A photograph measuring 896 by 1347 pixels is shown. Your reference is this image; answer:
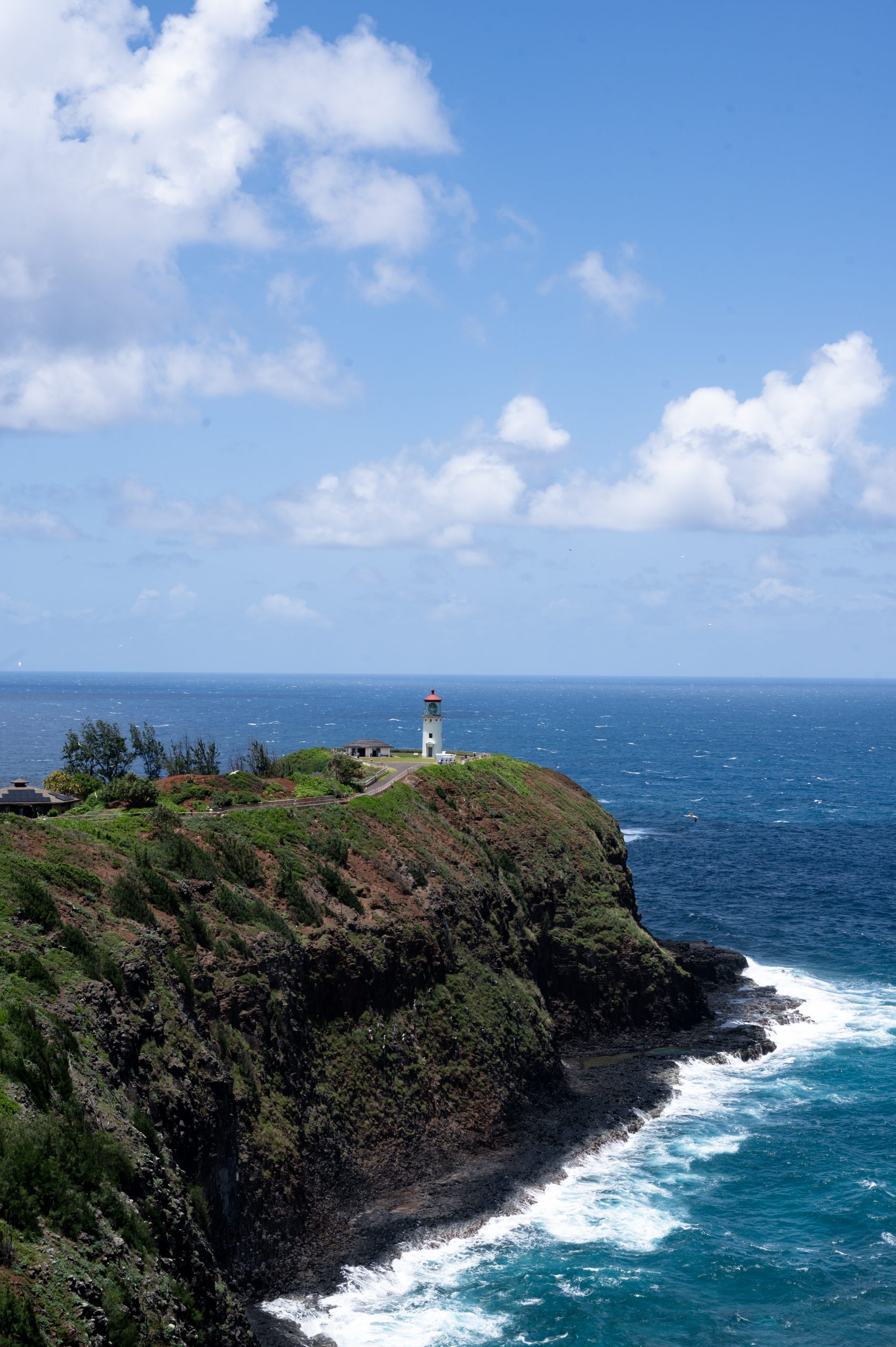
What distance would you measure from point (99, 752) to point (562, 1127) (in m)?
51.3

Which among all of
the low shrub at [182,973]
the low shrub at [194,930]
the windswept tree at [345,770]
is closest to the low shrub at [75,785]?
the windswept tree at [345,770]

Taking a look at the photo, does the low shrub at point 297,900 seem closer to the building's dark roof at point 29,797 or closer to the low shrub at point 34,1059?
the building's dark roof at point 29,797

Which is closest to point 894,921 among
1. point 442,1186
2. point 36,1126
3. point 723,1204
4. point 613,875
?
point 613,875

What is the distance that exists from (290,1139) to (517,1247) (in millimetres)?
10199

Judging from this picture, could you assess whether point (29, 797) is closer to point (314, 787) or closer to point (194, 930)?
point (314, 787)

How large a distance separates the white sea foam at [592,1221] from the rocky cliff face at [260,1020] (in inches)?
127

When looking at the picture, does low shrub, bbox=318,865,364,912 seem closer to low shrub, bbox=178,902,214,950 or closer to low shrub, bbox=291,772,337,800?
low shrub, bbox=178,902,214,950

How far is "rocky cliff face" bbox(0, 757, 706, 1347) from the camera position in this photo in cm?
2431

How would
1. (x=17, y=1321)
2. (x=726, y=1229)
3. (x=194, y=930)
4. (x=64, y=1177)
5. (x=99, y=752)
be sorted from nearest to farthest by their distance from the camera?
(x=17, y=1321)
(x=64, y=1177)
(x=194, y=930)
(x=726, y=1229)
(x=99, y=752)

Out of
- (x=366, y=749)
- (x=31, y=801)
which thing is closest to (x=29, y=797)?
(x=31, y=801)

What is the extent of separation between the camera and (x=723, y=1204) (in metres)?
43.1

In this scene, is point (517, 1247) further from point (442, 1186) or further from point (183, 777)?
point (183, 777)

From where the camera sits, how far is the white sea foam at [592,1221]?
114 ft

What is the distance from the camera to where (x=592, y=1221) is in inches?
1639
